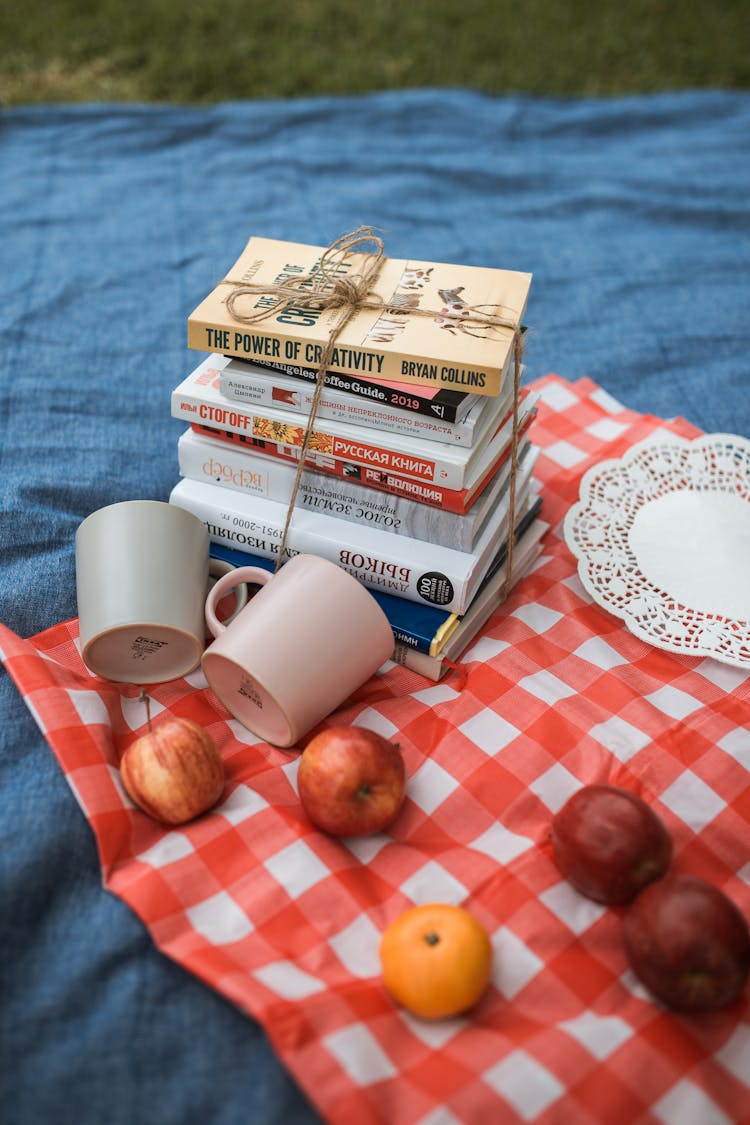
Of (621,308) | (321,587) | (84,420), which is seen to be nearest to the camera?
(321,587)

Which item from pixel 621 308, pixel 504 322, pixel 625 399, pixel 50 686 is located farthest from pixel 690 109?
pixel 50 686

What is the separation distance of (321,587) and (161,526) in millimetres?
185

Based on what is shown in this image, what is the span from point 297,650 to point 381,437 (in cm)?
24

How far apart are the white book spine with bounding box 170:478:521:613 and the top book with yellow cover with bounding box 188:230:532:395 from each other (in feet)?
0.56

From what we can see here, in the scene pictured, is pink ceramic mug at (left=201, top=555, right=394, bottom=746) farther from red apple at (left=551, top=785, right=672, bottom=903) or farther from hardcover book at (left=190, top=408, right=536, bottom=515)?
red apple at (left=551, top=785, right=672, bottom=903)

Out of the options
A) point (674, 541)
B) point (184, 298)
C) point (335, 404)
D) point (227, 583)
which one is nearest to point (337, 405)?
point (335, 404)

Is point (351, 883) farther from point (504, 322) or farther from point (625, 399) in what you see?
point (625, 399)

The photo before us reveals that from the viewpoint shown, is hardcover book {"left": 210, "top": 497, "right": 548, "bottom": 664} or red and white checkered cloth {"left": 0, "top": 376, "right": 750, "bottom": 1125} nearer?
red and white checkered cloth {"left": 0, "top": 376, "right": 750, "bottom": 1125}

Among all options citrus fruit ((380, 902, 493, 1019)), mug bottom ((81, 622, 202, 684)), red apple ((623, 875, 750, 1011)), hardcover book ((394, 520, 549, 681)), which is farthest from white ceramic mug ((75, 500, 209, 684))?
red apple ((623, 875, 750, 1011))

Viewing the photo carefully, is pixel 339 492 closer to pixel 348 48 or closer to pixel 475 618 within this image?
pixel 475 618

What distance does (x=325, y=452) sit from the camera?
988mm

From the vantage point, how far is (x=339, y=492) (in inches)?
39.8

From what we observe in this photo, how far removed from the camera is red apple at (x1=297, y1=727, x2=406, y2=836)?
81 cm

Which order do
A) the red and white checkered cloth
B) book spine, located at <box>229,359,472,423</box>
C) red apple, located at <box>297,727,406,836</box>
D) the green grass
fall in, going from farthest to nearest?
the green grass, book spine, located at <box>229,359,472,423</box>, red apple, located at <box>297,727,406,836</box>, the red and white checkered cloth
